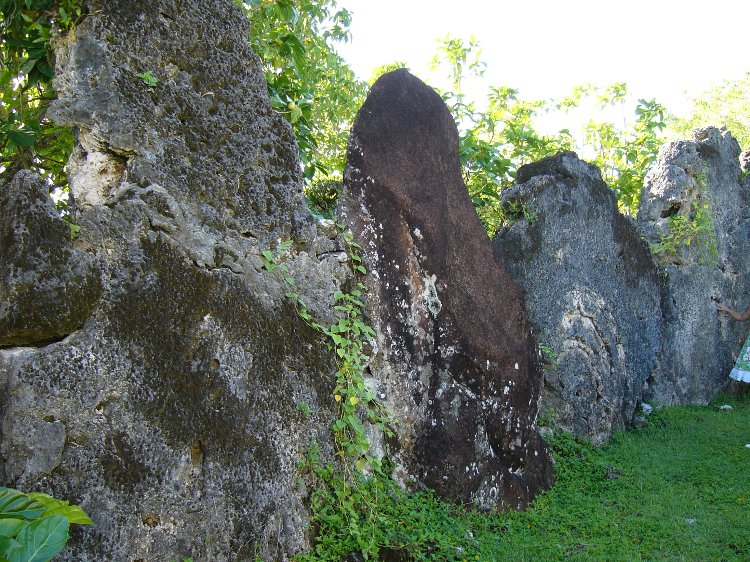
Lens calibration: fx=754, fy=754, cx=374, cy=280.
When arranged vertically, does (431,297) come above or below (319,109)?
below

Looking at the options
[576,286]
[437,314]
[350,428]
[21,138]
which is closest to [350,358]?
[350,428]

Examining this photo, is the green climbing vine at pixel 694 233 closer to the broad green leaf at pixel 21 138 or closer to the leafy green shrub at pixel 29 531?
the broad green leaf at pixel 21 138

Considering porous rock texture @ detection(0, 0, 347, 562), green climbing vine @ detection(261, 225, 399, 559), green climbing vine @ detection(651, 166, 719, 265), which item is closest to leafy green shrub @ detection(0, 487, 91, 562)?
porous rock texture @ detection(0, 0, 347, 562)

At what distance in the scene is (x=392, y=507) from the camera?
474 cm

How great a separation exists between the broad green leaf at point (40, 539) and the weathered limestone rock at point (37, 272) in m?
1.29

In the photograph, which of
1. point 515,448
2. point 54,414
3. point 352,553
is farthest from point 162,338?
point 515,448

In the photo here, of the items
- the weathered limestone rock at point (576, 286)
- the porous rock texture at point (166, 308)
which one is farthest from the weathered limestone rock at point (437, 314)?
the weathered limestone rock at point (576, 286)

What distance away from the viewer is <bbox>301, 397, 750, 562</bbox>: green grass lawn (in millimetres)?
4555

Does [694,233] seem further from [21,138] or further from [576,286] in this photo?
[21,138]

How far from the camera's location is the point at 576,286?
7.29m

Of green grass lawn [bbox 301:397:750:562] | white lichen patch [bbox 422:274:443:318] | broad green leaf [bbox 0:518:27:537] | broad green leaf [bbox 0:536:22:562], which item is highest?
white lichen patch [bbox 422:274:443:318]

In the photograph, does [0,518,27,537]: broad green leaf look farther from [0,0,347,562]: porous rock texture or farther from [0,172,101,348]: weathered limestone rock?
[0,172,101,348]: weathered limestone rock

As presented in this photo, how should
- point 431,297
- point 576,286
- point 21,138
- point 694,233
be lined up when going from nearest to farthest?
point 21,138
point 431,297
point 576,286
point 694,233

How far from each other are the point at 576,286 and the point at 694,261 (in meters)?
2.48
